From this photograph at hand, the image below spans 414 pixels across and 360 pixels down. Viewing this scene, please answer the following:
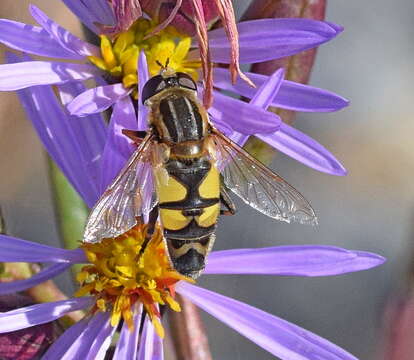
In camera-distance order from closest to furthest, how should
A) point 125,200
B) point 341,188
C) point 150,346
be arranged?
point 125,200 < point 150,346 < point 341,188

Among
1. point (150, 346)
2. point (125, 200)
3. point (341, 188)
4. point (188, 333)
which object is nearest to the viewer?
point (125, 200)

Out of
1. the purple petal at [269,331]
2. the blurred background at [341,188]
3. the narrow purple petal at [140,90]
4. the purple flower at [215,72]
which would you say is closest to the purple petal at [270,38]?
the purple flower at [215,72]

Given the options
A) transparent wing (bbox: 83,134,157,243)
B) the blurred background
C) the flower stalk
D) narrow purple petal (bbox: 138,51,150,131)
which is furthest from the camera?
the blurred background

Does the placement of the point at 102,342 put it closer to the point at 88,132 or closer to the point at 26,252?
the point at 26,252

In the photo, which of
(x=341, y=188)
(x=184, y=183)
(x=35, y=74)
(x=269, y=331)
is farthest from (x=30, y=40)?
(x=341, y=188)

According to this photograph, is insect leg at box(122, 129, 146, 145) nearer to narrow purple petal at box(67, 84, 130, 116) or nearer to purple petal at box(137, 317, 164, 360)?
narrow purple petal at box(67, 84, 130, 116)

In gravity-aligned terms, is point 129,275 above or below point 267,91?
below

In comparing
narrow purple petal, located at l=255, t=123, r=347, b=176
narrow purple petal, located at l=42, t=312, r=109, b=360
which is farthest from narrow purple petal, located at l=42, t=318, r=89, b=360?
narrow purple petal, located at l=255, t=123, r=347, b=176
